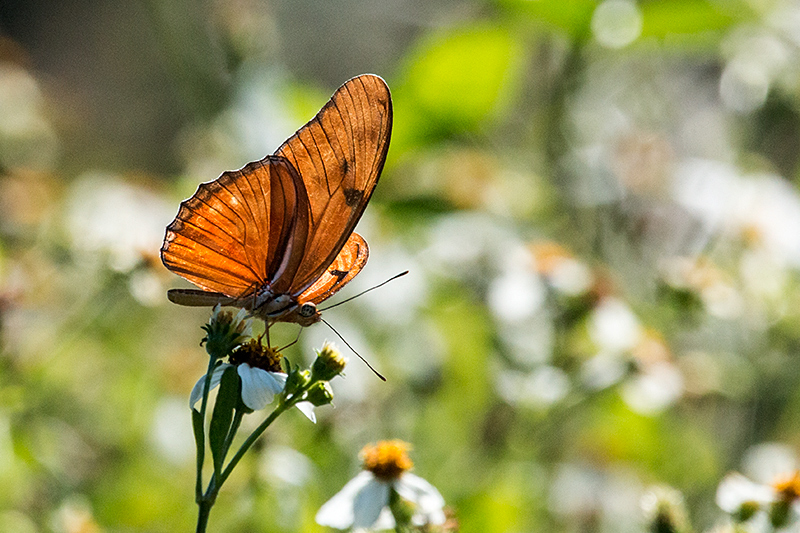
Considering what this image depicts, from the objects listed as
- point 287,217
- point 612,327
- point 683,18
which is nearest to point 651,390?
point 612,327

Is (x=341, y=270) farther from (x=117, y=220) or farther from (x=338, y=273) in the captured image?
(x=117, y=220)

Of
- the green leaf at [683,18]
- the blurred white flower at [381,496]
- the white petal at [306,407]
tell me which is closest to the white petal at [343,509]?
the blurred white flower at [381,496]

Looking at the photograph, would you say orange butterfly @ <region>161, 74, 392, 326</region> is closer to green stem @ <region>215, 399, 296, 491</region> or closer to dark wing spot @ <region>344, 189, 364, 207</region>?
dark wing spot @ <region>344, 189, 364, 207</region>

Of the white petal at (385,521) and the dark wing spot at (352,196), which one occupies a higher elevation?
the dark wing spot at (352,196)

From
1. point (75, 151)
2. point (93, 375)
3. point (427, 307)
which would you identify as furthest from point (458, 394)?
point (75, 151)

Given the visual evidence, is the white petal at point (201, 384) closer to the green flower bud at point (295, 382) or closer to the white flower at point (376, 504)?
the green flower bud at point (295, 382)

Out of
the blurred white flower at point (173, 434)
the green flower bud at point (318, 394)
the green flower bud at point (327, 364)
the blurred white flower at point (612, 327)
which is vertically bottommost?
the green flower bud at point (318, 394)

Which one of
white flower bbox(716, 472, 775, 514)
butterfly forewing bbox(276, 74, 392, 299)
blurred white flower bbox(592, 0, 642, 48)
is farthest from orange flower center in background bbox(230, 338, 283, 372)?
blurred white flower bbox(592, 0, 642, 48)
